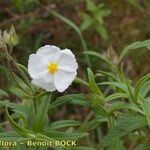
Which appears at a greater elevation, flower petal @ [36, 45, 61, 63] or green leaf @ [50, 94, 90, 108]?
flower petal @ [36, 45, 61, 63]

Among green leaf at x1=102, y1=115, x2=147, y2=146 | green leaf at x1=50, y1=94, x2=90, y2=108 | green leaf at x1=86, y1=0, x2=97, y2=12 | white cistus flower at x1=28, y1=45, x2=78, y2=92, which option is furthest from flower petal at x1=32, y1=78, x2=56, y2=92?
green leaf at x1=86, y1=0, x2=97, y2=12

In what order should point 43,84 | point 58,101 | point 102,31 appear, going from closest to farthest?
point 43,84 < point 58,101 < point 102,31

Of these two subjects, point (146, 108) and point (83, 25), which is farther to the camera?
point (83, 25)

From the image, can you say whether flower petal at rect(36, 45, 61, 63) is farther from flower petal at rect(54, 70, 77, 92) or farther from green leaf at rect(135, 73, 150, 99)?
green leaf at rect(135, 73, 150, 99)

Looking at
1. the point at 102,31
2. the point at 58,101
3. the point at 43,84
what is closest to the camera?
the point at 43,84

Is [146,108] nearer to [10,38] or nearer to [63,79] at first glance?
[63,79]

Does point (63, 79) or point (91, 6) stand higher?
point (91, 6)

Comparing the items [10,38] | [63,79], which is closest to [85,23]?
[10,38]
